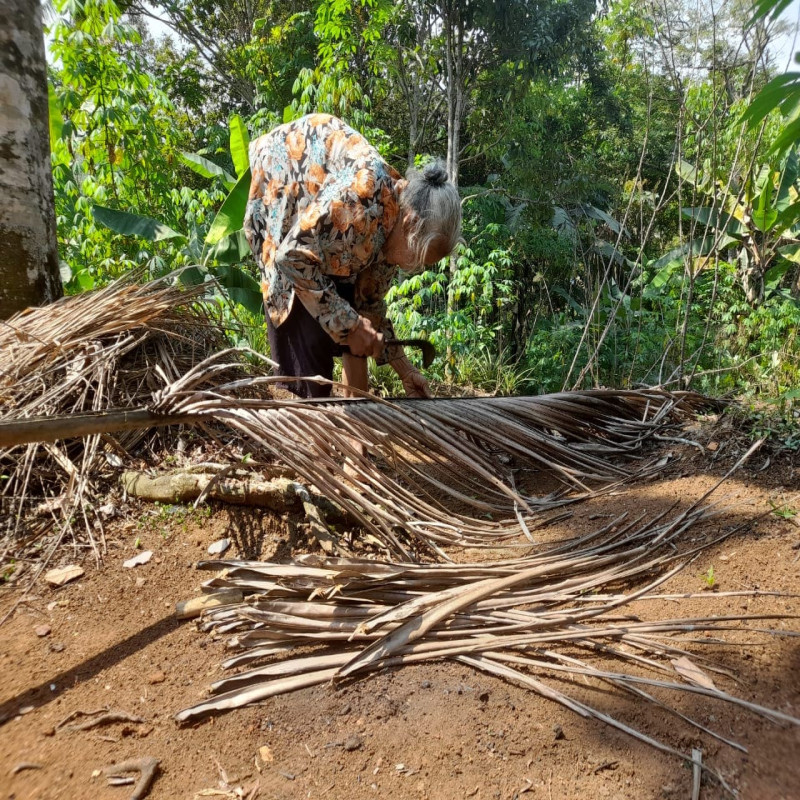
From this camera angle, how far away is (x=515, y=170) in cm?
672

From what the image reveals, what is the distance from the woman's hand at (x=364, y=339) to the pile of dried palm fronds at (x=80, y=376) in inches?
24.2

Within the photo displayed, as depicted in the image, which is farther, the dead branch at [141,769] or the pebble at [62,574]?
the pebble at [62,574]

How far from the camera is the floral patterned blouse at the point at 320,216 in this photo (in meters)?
2.08

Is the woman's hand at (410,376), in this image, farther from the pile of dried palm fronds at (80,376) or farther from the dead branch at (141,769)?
the dead branch at (141,769)

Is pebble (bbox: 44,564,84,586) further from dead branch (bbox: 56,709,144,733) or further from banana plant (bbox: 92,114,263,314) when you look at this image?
banana plant (bbox: 92,114,263,314)

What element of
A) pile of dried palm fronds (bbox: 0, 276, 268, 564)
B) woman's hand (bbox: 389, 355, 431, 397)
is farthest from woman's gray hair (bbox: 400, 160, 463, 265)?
pile of dried palm fronds (bbox: 0, 276, 268, 564)

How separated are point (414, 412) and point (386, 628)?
86 centimetres

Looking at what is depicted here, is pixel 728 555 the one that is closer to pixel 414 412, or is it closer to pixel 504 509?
pixel 504 509

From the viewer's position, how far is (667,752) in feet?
3.37

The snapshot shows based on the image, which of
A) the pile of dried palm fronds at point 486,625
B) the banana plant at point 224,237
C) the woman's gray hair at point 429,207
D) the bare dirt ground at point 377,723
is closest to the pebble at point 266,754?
the bare dirt ground at point 377,723

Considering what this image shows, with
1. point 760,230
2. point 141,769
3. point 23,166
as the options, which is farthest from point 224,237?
point 760,230

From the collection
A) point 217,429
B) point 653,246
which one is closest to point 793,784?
point 217,429

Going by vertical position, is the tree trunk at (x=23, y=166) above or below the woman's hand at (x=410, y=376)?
above

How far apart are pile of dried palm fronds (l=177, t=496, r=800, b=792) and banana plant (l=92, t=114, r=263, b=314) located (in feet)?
11.1
